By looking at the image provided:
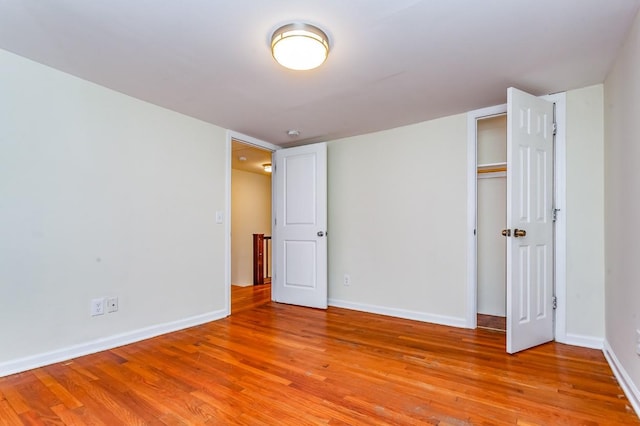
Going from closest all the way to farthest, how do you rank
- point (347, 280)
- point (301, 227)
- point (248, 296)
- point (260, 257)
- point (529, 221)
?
point (529, 221)
point (347, 280)
point (301, 227)
point (248, 296)
point (260, 257)

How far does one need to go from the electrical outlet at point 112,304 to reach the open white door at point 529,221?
3093 mm

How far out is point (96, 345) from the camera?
2.52 m

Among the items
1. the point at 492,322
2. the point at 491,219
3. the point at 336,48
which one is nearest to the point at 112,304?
the point at 336,48

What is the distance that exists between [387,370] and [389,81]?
2087 millimetres

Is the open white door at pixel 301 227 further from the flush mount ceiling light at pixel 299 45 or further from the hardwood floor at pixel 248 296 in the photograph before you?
the flush mount ceiling light at pixel 299 45

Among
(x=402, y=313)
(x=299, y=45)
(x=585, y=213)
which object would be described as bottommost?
(x=402, y=313)

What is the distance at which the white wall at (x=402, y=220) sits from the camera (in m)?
3.28

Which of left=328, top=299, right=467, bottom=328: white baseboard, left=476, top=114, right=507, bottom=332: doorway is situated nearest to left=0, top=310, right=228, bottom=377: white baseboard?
left=328, top=299, right=467, bottom=328: white baseboard

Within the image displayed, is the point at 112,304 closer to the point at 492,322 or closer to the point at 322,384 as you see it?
the point at 322,384

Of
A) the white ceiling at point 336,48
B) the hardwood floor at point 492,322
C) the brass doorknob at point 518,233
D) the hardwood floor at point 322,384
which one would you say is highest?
the white ceiling at point 336,48

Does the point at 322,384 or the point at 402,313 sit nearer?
the point at 322,384

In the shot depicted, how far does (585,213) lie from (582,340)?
102 cm

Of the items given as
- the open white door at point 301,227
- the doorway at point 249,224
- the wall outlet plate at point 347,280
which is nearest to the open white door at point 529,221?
the wall outlet plate at point 347,280

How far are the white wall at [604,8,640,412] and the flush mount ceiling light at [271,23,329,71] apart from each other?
168 centimetres
